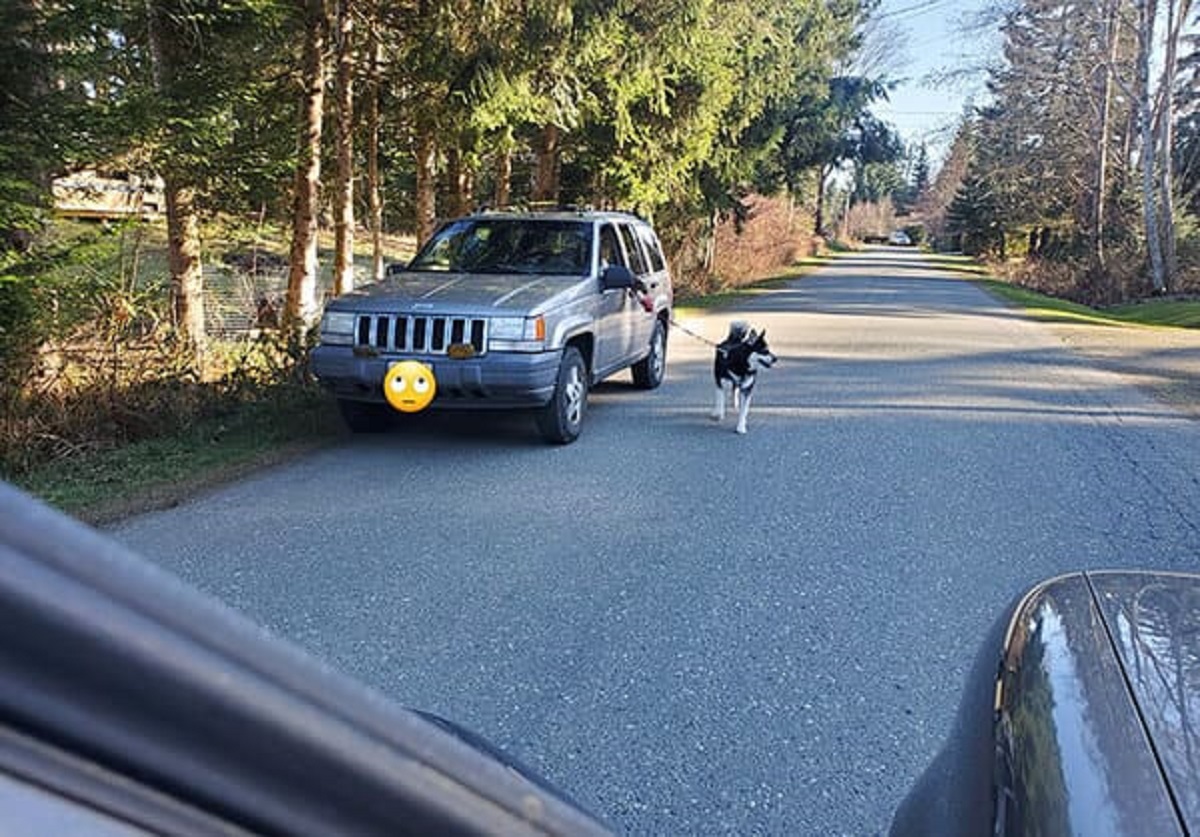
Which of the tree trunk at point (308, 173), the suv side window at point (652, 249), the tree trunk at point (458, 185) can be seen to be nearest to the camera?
the tree trunk at point (308, 173)

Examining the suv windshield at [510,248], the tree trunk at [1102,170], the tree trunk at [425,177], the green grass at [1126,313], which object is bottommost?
the green grass at [1126,313]

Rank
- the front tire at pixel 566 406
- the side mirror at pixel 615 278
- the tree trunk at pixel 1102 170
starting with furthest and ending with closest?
the tree trunk at pixel 1102 170 → the side mirror at pixel 615 278 → the front tire at pixel 566 406

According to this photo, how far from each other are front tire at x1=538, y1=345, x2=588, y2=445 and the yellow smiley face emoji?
1.01 meters

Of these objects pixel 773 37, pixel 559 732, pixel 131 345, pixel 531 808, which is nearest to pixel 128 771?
pixel 531 808

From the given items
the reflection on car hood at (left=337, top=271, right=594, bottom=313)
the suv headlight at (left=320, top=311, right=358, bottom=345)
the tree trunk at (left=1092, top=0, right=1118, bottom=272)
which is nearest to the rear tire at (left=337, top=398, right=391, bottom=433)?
the suv headlight at (left=320, top=311, right=358, bottom=345)

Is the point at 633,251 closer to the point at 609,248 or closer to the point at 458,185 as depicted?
the point at 609,248

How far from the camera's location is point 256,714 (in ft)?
2.76

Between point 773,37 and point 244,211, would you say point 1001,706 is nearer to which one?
point 244,211

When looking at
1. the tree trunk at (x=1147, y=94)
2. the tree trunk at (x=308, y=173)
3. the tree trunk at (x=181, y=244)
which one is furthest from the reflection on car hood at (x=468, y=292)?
the tree trunk at (x=1147, y=94)

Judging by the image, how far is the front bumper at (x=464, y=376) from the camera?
6.84 meters

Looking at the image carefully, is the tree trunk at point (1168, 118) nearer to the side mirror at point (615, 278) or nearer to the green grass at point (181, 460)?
the side mirror at point (615, 278)

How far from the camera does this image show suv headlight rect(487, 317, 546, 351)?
22.5ft

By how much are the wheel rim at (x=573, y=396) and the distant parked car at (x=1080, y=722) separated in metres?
5.45

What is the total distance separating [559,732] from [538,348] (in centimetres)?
404
